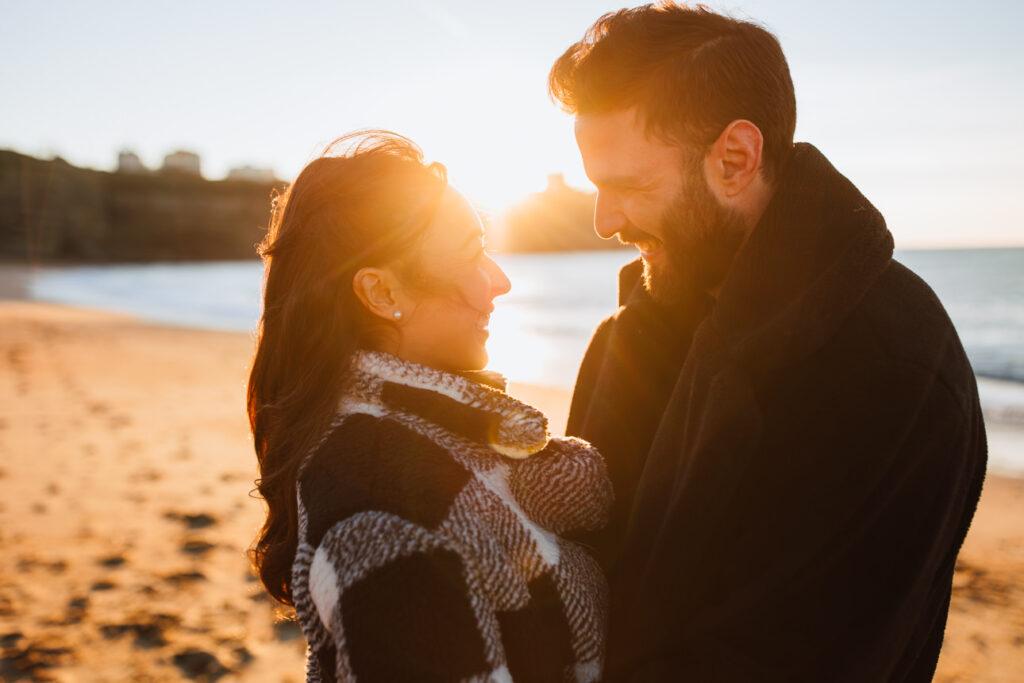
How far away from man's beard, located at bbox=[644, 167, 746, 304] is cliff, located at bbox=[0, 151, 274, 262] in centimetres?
6054

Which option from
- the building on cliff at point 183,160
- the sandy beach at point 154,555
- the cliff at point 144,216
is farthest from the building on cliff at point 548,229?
the sandy beach at point 154,555

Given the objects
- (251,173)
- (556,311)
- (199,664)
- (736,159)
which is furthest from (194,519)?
(251,173)

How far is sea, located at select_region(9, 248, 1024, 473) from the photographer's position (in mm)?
11969

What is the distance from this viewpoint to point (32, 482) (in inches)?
223

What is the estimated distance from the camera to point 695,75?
5.83 feet

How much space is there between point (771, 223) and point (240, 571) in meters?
4.02

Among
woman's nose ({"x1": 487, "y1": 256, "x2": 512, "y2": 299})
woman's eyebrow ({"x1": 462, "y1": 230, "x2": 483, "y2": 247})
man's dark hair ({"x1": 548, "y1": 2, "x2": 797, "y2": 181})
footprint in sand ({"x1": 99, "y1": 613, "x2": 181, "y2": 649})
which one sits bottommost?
footprint in sand ({"x1": 99, "y1": 613, "x2": 181, "y2": 649})

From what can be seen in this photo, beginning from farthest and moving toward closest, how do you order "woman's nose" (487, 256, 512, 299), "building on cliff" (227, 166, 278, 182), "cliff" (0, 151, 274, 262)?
"building on cliff" (227, 166, 278, 182), "cliff" (0, 151, 274, 262), "woman's nose" (487, 256, 512, 299)

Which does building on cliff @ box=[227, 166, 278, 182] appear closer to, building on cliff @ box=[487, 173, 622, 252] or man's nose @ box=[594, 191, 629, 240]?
building on cliff @ box=[487, 173, 622, 252]

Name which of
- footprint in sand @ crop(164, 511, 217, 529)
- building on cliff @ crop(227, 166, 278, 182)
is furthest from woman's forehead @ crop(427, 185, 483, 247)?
building on cliff @ crop(227, 166, 278, 182)

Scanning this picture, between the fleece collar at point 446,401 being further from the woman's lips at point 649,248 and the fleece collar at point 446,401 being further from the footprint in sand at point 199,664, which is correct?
the footprint in sand at point 199,664

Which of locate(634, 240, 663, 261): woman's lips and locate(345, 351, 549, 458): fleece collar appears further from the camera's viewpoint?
locate(634, 240, 663, 261): woman's lips

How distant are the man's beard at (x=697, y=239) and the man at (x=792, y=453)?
15mm

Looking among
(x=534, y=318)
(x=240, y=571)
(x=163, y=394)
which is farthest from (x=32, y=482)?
(x=534, y=318)
